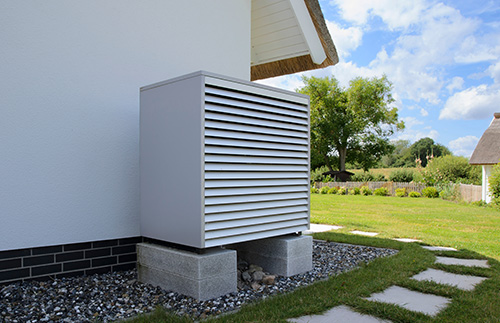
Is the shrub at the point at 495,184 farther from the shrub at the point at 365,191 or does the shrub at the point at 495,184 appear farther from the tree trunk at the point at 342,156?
the tree trunk at the point at 342,156

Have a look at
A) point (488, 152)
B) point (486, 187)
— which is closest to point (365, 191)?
point (488, 152)

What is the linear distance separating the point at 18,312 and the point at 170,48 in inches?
115

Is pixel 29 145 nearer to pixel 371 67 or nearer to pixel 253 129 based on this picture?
pixel 253 129

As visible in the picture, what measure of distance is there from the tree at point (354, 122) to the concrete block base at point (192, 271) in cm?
2973

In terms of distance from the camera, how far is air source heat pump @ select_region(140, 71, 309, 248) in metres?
2.92

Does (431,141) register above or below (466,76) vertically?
below

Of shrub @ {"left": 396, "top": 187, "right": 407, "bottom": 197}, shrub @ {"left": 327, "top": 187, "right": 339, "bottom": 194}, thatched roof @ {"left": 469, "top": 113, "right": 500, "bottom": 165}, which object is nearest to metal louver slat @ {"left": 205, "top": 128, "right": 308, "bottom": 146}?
thatched roof @ {"left": 469, "top": 113, "right": 500, "bottom": 165}

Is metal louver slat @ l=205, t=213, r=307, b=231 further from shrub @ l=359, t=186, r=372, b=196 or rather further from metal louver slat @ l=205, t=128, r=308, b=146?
shrub @ l=359, t=186, r=372, b=196

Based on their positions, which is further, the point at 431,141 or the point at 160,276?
the point at 431,141

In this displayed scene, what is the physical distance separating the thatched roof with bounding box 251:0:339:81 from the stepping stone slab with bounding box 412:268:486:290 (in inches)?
133

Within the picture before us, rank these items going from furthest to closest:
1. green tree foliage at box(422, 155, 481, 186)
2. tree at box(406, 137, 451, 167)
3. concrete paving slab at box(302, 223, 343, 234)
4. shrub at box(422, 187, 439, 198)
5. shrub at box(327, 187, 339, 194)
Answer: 1. tree at box(406, 137, 451, 167)
2. shrub at box(327, 187, 339, 194)
3. green tree foliage at box(422, 155, 481, 186)
4. shrub at box(422, 187, 439, 198)
5. concrete paving slab at box(302, 223, 343, 234)

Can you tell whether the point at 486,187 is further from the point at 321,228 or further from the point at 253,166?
the point at 253,166

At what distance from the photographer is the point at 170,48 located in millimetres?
4129

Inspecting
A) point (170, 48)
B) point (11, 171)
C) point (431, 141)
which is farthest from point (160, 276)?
point (431, 141)
